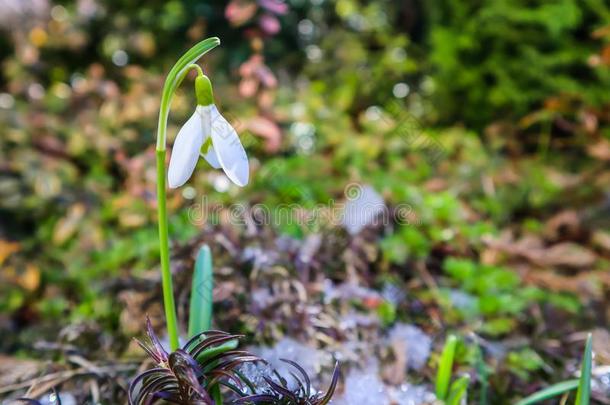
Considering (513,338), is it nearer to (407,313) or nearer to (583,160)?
(407,313)

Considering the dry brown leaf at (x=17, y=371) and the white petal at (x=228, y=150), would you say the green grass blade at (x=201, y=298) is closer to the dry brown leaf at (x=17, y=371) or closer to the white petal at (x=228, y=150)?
Answer: the white petal at (x=228, y=150)

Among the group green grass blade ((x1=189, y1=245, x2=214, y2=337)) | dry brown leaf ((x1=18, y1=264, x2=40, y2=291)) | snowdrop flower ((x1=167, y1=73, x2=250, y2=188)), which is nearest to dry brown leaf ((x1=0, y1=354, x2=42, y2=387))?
green grass blade ((x1=189, y1=245, x2=214, y2=337))

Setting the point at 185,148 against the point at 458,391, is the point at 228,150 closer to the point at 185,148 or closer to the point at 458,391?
the point at 185,148

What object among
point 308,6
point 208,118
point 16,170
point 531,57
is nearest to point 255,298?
point 208,118

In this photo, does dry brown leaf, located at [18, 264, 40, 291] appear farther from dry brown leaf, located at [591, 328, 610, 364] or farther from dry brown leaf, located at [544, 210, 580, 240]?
dry brown leaf, located at [544, 210, 580, 240]

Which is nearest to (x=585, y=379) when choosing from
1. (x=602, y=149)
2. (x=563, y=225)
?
(x=563, y=225)

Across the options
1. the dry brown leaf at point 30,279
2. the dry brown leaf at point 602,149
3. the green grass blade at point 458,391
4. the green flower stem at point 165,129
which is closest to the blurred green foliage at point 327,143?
the dry brown leaf at point 30,279

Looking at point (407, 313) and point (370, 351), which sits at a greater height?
point (407, 313)
